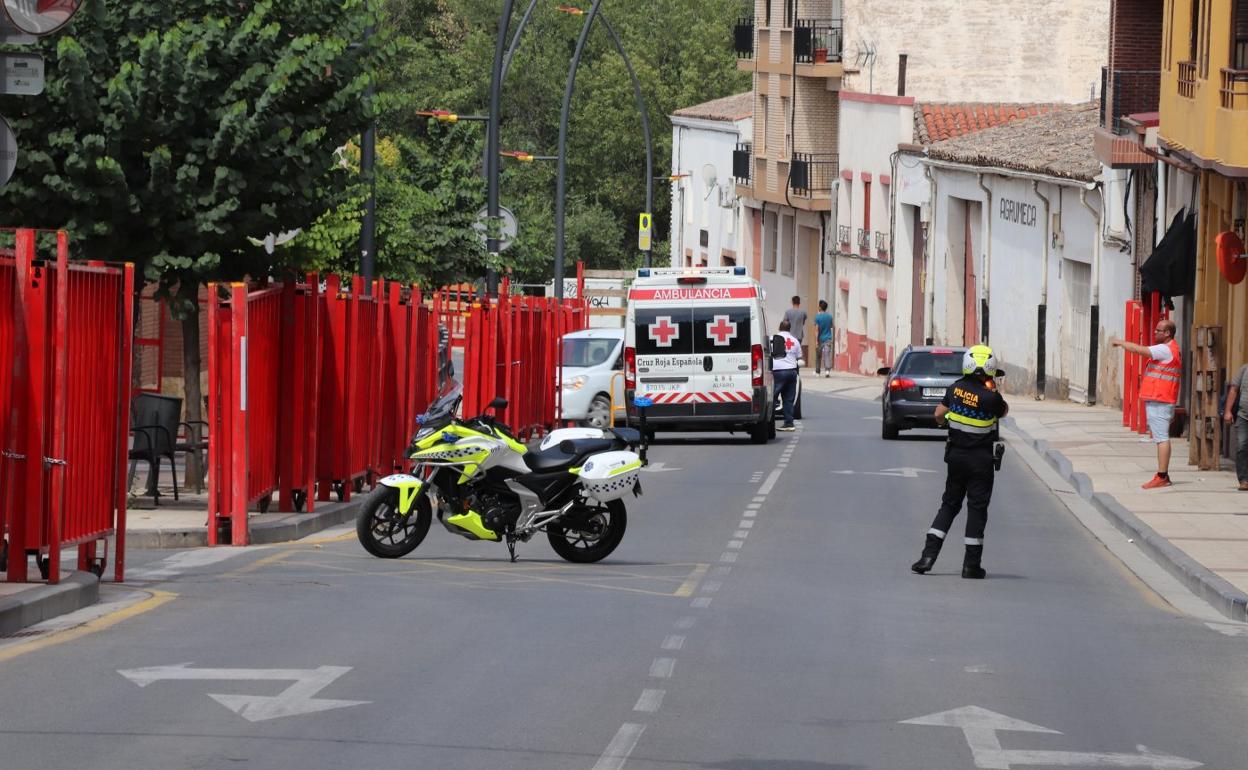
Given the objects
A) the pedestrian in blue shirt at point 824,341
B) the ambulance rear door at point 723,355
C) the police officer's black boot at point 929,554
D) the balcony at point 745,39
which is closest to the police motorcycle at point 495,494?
the police officer's black boot at point 929,554

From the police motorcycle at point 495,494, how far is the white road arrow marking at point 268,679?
5871 millimetres

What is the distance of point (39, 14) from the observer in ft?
37.4

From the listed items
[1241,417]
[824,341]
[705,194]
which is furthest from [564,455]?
[705,194]

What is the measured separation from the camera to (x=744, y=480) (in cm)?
2656

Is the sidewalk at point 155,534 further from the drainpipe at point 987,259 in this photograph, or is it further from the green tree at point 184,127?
the drainpipe at point 987,259

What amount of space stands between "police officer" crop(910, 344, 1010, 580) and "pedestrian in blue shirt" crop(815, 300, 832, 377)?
4021cm

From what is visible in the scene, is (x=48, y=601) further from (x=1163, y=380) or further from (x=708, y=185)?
(x=708, y=185)

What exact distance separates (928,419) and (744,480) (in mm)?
8479

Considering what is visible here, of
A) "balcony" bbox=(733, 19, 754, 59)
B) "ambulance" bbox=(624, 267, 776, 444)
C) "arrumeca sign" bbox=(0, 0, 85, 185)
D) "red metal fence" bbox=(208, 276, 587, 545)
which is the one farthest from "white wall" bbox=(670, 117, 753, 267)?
"arrumeca sign" bbox=(0, 0, 85, 185)

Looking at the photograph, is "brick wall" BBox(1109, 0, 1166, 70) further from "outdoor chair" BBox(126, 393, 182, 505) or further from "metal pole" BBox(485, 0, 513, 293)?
"outdoor chair" BBox(126, 393, 182, 505)

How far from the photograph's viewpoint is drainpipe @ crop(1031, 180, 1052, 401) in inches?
1858

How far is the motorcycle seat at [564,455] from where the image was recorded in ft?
54.3

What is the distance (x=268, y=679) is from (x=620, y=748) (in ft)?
7.17

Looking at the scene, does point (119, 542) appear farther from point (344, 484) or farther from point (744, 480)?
point (744, 480)
